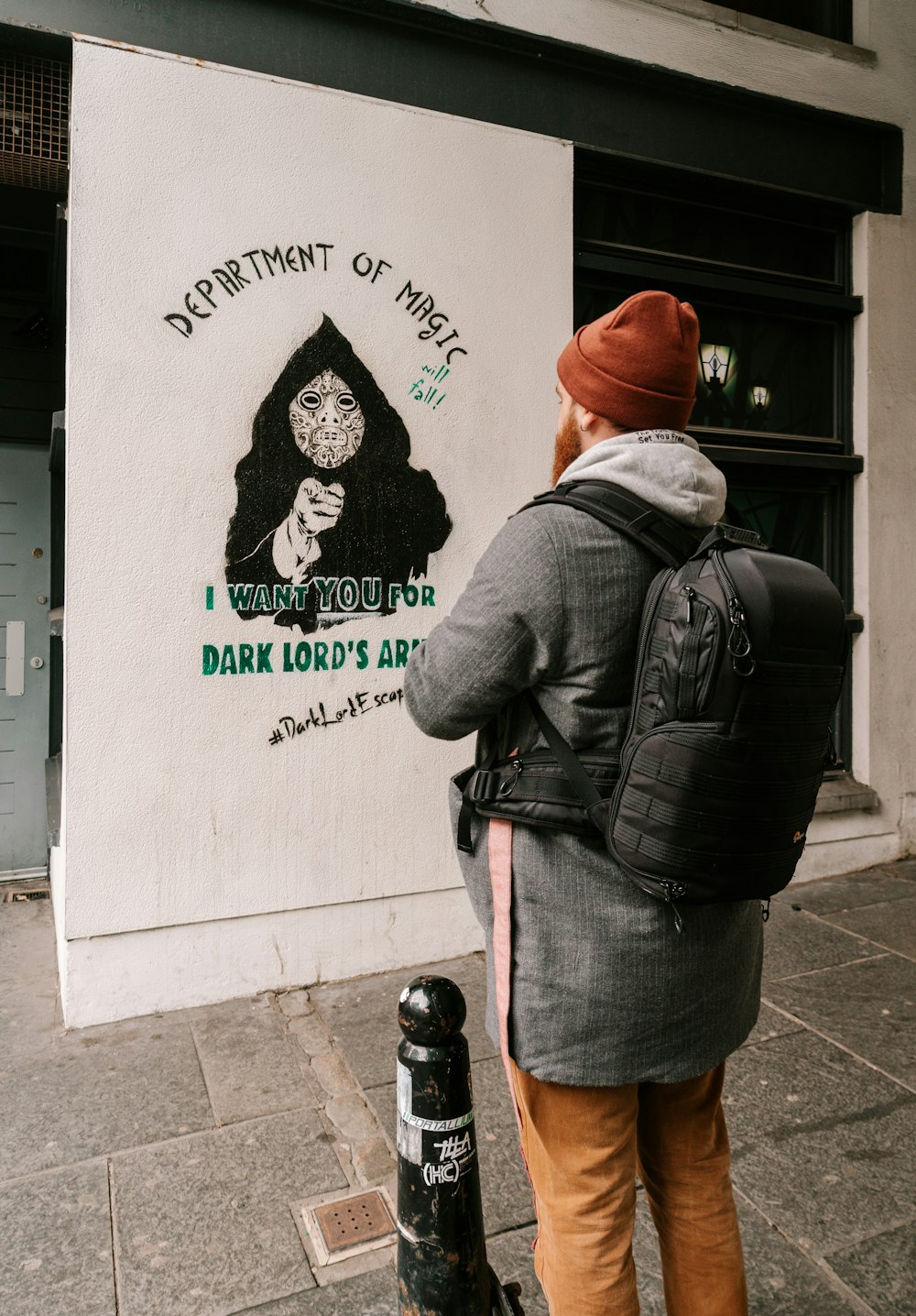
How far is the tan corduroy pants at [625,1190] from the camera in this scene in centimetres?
155

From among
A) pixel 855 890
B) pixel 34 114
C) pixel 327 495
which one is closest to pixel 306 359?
pixel 327 495

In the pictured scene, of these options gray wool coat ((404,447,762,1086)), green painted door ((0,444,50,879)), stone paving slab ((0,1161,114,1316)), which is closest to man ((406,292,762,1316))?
gray wool coat ((404,447,762,1086))

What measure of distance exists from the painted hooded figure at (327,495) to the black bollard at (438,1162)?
2.45 meters

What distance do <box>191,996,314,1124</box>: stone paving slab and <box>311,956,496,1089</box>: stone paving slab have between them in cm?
20

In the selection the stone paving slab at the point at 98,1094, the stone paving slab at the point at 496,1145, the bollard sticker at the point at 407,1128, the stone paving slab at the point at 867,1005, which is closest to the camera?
the bollard sticker at the point at 407,1128

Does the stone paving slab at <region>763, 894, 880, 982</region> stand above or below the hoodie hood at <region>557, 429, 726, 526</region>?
below

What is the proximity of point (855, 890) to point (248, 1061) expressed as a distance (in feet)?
10.9

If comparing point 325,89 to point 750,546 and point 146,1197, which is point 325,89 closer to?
point 750,546

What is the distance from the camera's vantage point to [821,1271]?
7.41ft

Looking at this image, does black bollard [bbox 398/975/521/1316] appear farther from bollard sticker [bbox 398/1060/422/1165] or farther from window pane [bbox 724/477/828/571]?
window pane [bbox 724/477/828/571]

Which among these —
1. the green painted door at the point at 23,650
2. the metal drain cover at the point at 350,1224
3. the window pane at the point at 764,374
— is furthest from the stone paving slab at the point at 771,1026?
the green painted door at the point at 23,650

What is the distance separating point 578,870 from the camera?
159 centimetres

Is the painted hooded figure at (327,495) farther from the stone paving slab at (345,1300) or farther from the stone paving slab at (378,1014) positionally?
the stone paving slab at (345,1300)

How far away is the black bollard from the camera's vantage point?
1.61 metres
